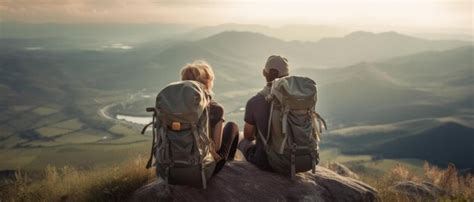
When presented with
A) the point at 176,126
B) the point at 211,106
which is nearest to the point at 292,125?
the point at 211,106

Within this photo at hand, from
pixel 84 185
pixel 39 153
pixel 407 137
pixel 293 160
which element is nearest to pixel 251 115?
pixel 293 160

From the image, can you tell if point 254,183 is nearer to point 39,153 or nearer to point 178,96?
point 178,96

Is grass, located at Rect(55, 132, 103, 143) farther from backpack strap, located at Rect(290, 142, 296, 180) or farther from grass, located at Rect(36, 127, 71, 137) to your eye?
backpack strap, located at Rect(290, 142, 296, 180)

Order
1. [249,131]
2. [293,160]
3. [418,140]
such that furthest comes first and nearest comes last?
[418,140]
[249,131]
[293,160]

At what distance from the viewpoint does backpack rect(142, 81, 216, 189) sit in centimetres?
649

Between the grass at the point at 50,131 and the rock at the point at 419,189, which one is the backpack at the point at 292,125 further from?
the grass at the point at 50,131

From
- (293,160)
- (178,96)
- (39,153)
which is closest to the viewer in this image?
(178,96)

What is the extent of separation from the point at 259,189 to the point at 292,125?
1390mm

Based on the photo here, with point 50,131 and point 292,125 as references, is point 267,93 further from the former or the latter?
point 50,131

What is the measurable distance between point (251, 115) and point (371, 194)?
10.3 ft

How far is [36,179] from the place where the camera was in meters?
9.24

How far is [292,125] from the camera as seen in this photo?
7527mm

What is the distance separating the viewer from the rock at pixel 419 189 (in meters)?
10.2

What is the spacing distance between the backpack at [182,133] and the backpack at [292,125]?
57.7 inches
